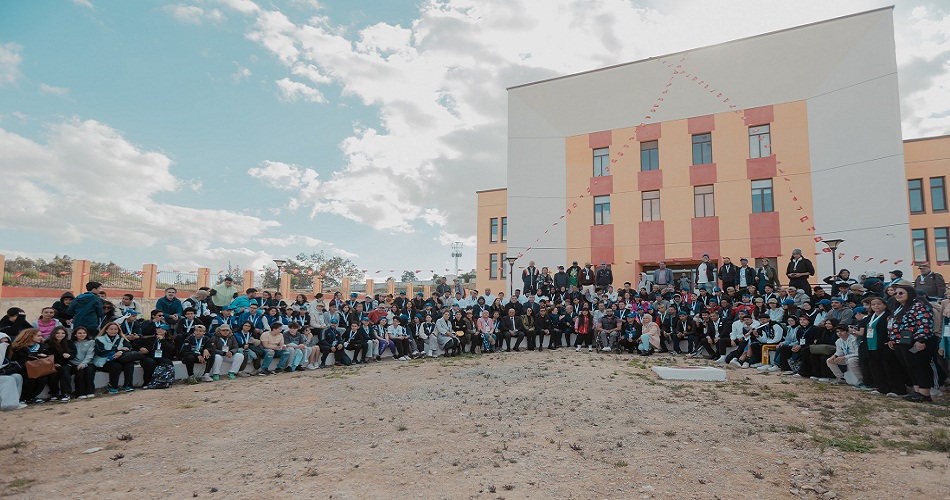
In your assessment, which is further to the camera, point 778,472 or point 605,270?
point 605,270

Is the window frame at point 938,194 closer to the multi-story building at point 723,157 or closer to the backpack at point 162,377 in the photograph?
the multi-story building at point 723,157

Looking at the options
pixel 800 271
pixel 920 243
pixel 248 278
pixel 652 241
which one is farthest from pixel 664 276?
pixel 248 278

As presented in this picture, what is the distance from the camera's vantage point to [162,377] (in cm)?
925

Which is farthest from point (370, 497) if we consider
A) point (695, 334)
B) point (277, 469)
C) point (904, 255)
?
point (904, 255)

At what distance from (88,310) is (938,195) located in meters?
31.7

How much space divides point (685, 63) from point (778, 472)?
1976 centimetres

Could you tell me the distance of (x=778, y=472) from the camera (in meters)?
4.68

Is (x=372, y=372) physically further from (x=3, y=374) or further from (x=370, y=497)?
(x=370, y=497)

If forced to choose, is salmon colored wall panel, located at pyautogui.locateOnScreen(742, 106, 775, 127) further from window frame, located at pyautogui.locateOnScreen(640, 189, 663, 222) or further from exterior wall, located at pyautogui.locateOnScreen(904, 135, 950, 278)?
exterior wall, located at pyautogui.locateOnScreen(904, 135, 950, 278)

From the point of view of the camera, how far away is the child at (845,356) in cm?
855

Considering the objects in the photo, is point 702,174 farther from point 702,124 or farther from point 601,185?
point 601,185

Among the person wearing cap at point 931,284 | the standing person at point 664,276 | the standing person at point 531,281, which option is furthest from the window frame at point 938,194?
the standing person at point 531,281

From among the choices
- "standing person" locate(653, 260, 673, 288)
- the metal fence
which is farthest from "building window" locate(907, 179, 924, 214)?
the metal fence

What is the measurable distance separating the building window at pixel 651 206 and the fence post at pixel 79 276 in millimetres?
21450
